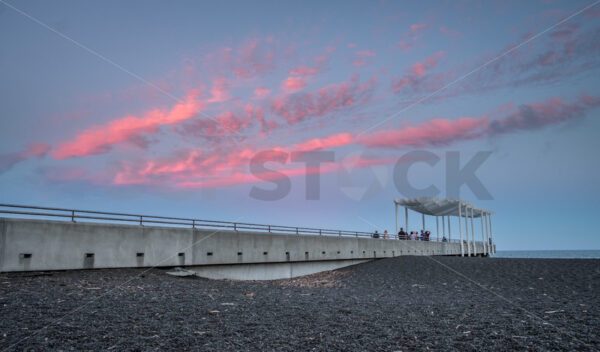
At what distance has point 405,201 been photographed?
44.1 m

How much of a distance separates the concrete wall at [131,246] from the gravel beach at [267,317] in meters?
0.67

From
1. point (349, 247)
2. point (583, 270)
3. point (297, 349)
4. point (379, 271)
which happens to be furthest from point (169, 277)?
point (583, 270)

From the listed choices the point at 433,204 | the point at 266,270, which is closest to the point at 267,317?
the point at 266,270

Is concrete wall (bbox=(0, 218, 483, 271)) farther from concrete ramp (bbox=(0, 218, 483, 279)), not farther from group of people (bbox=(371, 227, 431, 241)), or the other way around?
group of people (bbox=(371, 227, 431, 241))

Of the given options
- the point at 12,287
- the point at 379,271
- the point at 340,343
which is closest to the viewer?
the point at 340,343

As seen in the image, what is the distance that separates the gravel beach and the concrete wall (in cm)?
67

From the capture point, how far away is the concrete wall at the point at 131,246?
50.8 feet

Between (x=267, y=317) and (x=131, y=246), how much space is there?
35.4 feet

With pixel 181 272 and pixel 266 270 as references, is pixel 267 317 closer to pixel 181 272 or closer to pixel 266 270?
pixel 181 272

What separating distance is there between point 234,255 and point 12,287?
11670mm

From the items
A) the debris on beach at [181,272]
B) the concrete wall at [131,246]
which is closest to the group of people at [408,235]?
the concrete wall at [131,246]

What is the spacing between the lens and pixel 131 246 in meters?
18.8

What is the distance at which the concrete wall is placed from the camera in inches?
609

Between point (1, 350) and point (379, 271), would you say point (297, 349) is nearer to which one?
point (1, 350)
